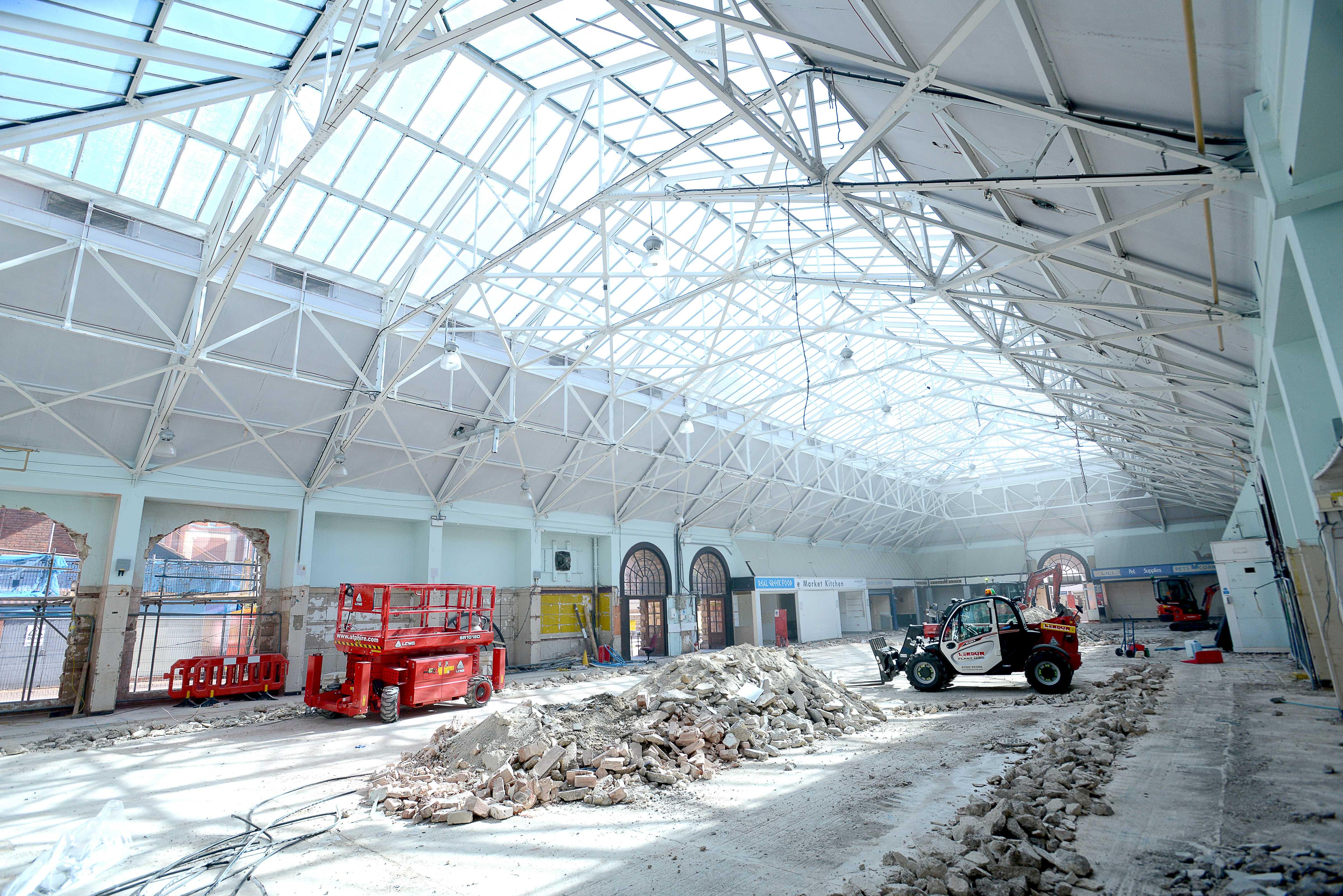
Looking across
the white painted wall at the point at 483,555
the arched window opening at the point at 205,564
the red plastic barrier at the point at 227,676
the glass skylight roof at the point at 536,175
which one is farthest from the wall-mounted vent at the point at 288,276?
the white painted wall at the point at 483,555

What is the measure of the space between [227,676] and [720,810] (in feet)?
51.9

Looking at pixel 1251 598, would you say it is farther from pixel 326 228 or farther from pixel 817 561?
pixel 326 228

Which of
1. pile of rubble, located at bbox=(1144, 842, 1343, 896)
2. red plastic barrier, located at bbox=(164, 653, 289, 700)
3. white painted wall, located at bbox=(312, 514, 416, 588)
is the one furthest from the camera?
white painted wall, located at bbox=(312, 514, 416, 588)

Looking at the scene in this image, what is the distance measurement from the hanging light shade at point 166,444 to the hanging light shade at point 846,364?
709 inches

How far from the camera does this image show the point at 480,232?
52.7 feet

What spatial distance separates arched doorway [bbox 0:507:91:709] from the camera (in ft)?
53.3

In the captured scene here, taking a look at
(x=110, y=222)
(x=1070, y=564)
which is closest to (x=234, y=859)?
(x=110, y=222)

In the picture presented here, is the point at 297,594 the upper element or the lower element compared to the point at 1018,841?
upper

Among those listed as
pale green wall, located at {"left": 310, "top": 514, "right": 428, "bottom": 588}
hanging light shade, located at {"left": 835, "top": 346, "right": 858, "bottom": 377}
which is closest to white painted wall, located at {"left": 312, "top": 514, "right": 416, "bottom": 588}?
pale green wall, located at {"left": 310, "top": 514, "right": 428, "bottom": 588}

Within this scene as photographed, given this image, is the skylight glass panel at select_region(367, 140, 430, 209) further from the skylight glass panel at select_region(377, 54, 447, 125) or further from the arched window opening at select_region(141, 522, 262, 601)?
the arched window opening at select_region(141, 522, 262, 601)

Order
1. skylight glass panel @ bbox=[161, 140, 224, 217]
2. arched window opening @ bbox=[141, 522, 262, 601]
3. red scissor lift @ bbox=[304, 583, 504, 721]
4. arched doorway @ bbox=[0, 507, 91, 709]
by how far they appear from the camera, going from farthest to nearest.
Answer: arched window opening @ bbox=[141, 522, 262, 601], arched doorway @ bbox=[0, 507, 91, 709], red scissor lift @ bbox=[304, 583, 504, 721], skylight glass panel @ bbox=[161, 140, 224, 217]

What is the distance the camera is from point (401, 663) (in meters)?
14.9

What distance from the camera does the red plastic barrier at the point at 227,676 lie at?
1684 cm

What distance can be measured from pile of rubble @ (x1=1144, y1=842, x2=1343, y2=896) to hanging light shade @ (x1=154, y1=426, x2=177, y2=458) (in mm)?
18582
